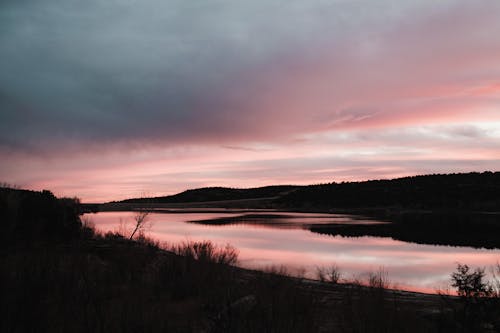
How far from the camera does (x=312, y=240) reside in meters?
28.8

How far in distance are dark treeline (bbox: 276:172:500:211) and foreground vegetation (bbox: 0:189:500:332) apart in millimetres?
56597

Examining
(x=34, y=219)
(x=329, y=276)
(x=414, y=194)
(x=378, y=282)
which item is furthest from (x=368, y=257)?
(x=414, y=194)

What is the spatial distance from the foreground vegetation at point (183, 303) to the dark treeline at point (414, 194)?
56597 mm

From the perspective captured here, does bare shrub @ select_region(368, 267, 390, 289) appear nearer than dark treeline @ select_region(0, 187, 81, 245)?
Yes

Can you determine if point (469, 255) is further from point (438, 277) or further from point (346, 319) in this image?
point (346, 319)

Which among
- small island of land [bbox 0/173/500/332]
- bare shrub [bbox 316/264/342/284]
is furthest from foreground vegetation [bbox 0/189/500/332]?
bare shrub [bbox 316/264/342/284]

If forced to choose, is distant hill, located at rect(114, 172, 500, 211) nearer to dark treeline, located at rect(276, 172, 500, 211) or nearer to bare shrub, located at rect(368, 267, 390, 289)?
dark treeline, located at rect(276, 172, 500, 211)

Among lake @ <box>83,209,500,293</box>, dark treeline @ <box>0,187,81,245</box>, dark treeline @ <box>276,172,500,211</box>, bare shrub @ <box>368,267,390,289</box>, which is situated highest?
dark treeline @ <box>276,172,500,211</box>

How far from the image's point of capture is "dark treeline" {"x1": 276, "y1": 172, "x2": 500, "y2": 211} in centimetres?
6266

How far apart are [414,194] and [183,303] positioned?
222ft

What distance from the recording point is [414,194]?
2768 inches

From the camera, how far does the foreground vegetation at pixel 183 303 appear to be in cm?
505

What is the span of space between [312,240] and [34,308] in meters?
24.9

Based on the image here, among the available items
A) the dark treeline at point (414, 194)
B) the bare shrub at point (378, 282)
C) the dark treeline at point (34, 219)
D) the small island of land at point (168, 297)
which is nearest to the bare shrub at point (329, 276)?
the small island of land at point (168, 297)
